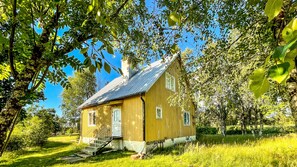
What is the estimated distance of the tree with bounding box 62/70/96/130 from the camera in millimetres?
30641

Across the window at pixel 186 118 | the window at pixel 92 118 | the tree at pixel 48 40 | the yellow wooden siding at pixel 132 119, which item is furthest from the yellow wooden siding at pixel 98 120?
the tree at pixel 48 40

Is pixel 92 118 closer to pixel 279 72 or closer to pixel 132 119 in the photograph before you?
pixel 132 119

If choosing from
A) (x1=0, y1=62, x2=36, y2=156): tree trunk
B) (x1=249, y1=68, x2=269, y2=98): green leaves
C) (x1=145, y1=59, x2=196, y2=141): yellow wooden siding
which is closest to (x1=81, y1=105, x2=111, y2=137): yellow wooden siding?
(x1=145, y1=59, x2=196, y2=141): yellow wooden siding

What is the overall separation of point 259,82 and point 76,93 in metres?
32.1

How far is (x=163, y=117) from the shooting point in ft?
45.9

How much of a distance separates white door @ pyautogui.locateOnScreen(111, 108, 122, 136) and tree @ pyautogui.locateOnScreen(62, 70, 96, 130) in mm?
17639

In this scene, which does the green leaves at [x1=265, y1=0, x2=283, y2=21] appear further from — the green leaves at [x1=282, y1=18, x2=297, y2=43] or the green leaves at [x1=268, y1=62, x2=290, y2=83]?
the green leaves at [x1=268, y1=62, x2=290, y2=83]

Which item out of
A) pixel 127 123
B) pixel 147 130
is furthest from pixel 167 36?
pixel 127 123

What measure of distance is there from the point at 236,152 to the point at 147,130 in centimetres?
507

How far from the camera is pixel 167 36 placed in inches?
178

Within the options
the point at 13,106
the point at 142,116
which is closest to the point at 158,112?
the point at 142,116

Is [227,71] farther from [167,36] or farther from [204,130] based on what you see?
[204,130]

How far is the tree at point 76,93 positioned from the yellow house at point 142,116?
47.6 ft

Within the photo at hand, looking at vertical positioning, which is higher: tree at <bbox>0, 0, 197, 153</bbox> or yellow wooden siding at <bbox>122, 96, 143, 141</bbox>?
tree at <bbox>0, 0, 197, 153</bbox>
